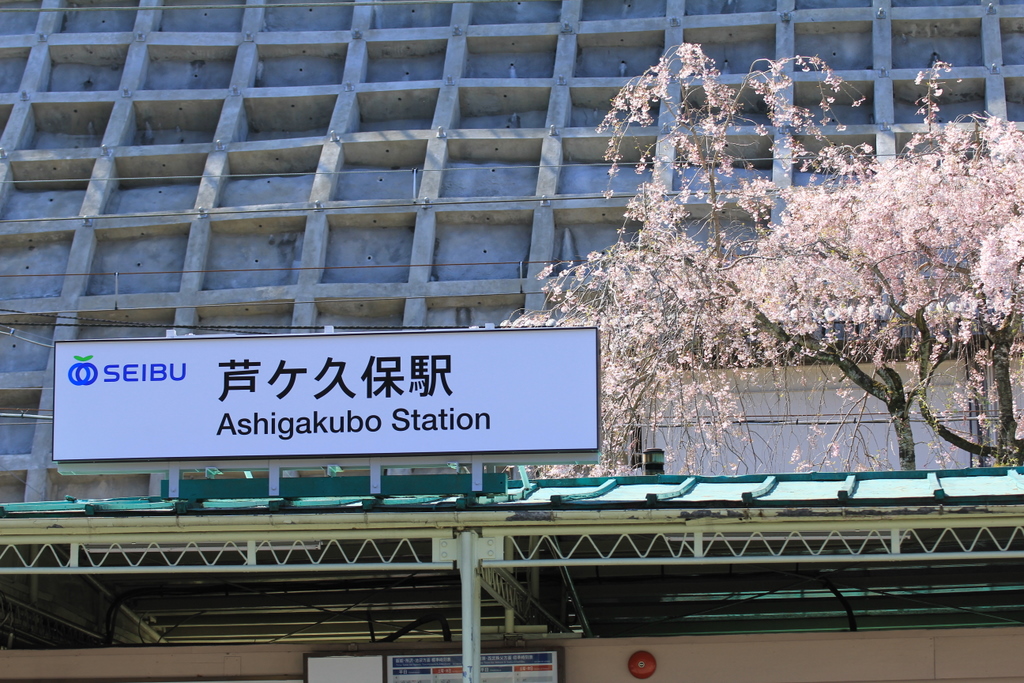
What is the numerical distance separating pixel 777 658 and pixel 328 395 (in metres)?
6.32

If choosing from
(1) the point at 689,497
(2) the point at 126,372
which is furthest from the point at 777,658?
Result: (2) the point at 126,372

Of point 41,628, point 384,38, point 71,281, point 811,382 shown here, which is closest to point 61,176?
point 71,281

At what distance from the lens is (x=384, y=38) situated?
29656 millimetres

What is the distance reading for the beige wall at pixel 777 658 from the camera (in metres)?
14.8

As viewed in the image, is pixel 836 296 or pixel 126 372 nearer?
pixel 126 372

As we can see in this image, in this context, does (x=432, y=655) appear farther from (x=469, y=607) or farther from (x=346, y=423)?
(x=346, y=423)

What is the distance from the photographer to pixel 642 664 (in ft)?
49.8

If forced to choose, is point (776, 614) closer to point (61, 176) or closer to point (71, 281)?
point (71, 281)

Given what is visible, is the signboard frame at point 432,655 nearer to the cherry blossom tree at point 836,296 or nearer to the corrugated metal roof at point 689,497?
the corrugated metal roof at point 689,497

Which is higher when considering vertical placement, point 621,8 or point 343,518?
point 621,8

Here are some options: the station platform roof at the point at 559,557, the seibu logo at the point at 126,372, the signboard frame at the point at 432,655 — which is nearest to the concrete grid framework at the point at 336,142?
the station platform roof at the point at 559,557

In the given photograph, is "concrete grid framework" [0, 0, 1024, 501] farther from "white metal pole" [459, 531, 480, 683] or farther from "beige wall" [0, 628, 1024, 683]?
"white metal pole" [459, 531, 480, 683]

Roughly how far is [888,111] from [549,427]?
16446 millimetres

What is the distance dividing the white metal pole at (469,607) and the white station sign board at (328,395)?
3.40 ft
